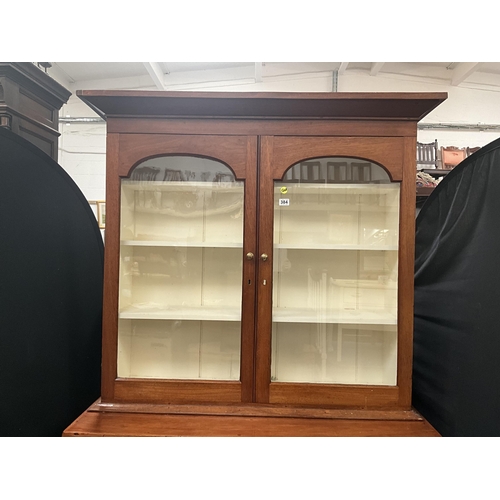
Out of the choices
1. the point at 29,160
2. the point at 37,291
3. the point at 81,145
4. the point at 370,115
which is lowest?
the point at 37,291

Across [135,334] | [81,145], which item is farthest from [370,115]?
[81,145]

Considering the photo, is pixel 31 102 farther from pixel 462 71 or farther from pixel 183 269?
pixel 462 71

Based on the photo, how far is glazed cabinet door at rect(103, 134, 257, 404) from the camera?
3.56ft

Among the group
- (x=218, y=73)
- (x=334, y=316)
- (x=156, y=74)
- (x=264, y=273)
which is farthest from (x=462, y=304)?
(x=156, y=74)

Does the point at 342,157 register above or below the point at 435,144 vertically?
below

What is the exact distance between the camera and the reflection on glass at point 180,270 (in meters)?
1.16

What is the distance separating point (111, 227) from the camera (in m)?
1.09

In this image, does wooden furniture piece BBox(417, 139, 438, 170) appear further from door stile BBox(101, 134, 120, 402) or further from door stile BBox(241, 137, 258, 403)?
door stile BBox(101, 134, 120, 402)

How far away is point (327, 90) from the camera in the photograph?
1634 millimetres

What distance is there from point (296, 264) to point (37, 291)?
3.05ft

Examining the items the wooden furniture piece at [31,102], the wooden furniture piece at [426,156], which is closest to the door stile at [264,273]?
the wooden furniture piece at [31,102]

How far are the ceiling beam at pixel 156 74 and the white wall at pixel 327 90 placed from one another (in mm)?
72

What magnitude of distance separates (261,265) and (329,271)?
30cm

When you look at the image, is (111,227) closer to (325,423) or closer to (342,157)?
(342,157)
